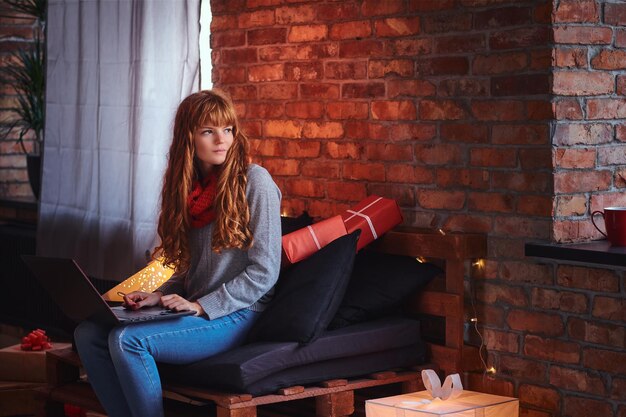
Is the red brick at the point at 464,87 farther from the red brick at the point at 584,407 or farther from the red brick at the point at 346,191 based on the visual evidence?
the red brick at the point at 584,407

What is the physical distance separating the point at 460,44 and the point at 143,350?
Result: 1.48 meters

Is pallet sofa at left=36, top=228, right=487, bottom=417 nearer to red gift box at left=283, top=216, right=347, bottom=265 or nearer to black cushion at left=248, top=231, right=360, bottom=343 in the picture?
black cushion at left=248, top=231, right=360, bottom=343

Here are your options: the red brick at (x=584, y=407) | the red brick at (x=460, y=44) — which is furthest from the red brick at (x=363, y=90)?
the red brick at (x=584, y=407)

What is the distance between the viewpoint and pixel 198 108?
3.87 metres

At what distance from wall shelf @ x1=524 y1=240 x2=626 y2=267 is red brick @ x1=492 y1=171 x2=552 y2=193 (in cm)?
19

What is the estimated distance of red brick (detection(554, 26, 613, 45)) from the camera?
3559 mm

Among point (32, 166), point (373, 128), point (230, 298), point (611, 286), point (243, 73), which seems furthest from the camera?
point (32, 166)

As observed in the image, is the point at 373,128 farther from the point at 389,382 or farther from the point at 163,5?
the point at 163,5

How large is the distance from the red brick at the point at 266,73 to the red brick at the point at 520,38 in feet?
3.78

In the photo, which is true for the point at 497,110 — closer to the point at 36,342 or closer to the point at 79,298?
the point at 79,298

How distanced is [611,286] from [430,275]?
2.27 ft

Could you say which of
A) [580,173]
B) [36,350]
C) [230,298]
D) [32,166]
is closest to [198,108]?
[230,298]

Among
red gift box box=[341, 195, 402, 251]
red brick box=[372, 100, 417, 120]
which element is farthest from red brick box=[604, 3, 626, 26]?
red gift box box=[341, 195, 402, 251]

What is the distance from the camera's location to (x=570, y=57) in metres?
3.59
